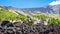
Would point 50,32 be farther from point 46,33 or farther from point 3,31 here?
point 3,31

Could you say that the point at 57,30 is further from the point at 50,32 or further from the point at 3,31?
the point at 3,31

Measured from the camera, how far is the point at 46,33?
215 feet

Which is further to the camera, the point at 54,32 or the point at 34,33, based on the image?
the point at 34,33

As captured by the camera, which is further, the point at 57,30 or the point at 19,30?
the point at 19,30

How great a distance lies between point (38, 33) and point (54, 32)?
8696 millimetres

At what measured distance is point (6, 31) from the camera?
2532 inches

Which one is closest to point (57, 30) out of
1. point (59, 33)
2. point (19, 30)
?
point (59, 33)

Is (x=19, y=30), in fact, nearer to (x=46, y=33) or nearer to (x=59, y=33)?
(x=46, y=33)

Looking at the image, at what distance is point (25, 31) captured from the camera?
236 feet

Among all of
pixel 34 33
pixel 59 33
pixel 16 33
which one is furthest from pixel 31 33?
pixel 59 33

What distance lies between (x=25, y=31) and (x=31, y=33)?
236 centimetres

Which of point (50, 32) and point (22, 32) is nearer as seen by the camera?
point (50, 32)

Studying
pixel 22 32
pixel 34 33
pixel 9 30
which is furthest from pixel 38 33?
pixel 9 30

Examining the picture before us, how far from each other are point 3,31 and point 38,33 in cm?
1209
